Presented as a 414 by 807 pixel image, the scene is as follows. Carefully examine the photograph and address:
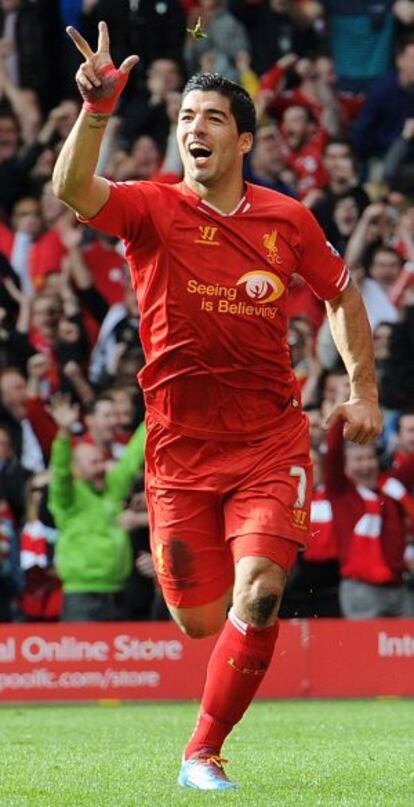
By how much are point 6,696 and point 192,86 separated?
25.0 feet

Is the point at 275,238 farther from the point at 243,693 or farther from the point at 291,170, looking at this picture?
the point at 291,170

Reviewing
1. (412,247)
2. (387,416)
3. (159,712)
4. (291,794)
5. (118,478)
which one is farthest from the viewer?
(412,247)

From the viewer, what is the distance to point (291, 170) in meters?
17.9

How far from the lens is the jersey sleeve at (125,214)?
728 centimetres

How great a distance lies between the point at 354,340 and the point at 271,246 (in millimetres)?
556

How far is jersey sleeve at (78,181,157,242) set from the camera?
7.28 metres

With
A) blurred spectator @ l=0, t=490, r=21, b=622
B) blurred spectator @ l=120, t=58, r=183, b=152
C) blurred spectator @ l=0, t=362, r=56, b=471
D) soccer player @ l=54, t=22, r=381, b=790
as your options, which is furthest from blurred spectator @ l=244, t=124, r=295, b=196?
soccer player @ l=54, t=22, r=381, b=790

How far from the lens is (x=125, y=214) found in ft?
24.1

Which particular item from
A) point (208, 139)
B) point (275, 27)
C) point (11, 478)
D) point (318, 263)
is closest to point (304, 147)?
point (275, 27)

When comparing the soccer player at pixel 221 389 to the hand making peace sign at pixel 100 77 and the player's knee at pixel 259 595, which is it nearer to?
the player's knee at pixel 259 595

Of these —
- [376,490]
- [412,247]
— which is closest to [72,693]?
[376,490]

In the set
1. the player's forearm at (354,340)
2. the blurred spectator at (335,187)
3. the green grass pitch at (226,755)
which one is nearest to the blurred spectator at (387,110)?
the blurred spectator at (335,187)

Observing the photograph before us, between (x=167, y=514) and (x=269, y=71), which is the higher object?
(x=167, y=514)

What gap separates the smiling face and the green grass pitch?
7.65 ft
